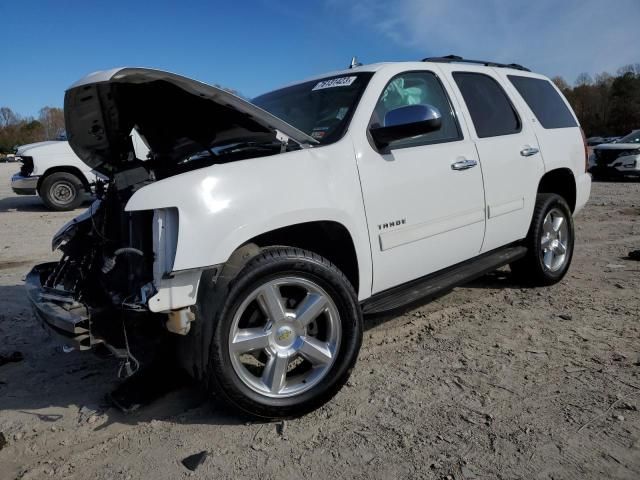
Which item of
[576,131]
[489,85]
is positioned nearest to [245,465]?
[489,85]

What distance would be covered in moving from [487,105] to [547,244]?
151 centimetres

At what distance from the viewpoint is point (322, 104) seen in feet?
11.1

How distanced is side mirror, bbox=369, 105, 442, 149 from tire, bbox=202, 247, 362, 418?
87 centimetres

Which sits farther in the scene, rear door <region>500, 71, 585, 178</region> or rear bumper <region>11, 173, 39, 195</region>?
rear bumper <region>11, 173, 39, 195</region>

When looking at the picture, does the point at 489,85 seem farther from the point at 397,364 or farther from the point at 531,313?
the point at 397,364

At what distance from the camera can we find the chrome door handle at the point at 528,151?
13.4 ft

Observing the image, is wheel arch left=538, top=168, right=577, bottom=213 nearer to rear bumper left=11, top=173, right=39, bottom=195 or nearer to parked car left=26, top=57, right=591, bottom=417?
parked car left=26, top=57, right=591, bottom=417

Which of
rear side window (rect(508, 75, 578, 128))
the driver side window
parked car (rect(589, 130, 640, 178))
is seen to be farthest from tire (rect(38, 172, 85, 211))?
parked car (rect(589, 130, 640, 178))

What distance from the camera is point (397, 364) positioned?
3209 mm

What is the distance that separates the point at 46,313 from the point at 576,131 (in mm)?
4832

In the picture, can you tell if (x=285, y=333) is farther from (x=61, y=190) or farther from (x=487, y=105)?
(x=61, y=190)

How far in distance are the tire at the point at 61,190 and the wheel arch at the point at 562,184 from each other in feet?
30.2

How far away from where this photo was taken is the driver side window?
323cm

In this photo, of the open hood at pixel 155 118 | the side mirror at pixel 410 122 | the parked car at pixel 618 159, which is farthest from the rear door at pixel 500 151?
the parked car at pixel 618 159
